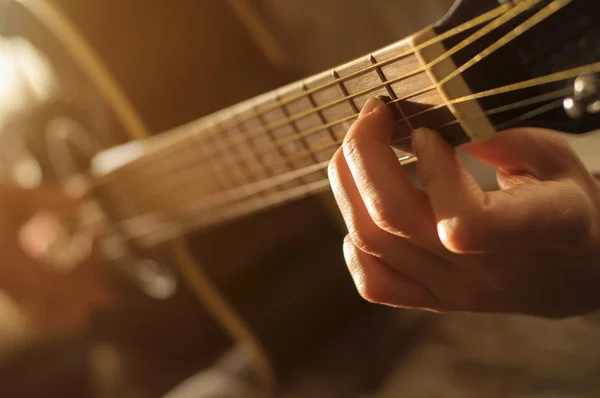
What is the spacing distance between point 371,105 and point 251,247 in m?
0.56

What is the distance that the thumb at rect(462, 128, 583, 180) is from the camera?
0.45 metres

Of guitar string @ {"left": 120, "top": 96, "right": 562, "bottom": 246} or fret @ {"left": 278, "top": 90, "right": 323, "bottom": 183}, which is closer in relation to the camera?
fret @ {"left": 278, "top": 90, "right": 323, "bottom": 183}

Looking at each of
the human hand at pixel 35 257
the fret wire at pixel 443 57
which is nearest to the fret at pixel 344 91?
the fret wire at pixel 443 57

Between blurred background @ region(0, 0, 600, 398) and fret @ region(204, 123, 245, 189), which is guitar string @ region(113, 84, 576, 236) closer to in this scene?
fret @ region(204, 123, 245, 189)

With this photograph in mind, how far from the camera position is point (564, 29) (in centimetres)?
37

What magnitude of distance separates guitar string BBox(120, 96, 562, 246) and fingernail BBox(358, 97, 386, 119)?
0.23 feet

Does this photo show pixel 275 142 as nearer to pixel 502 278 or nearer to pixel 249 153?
pixel 249 153

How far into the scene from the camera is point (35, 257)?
102cm

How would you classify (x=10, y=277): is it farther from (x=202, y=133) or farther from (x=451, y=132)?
(x=451, y=132)

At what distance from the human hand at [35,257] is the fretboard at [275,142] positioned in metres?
0.12

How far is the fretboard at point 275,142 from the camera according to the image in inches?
17.5

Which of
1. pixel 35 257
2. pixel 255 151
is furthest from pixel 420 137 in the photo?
pixel 35 257

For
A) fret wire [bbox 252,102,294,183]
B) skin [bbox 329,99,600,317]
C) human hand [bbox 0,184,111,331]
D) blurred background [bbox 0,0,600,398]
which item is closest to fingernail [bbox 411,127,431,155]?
skin [bbox 329,99,600,317]

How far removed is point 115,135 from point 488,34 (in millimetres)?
751
